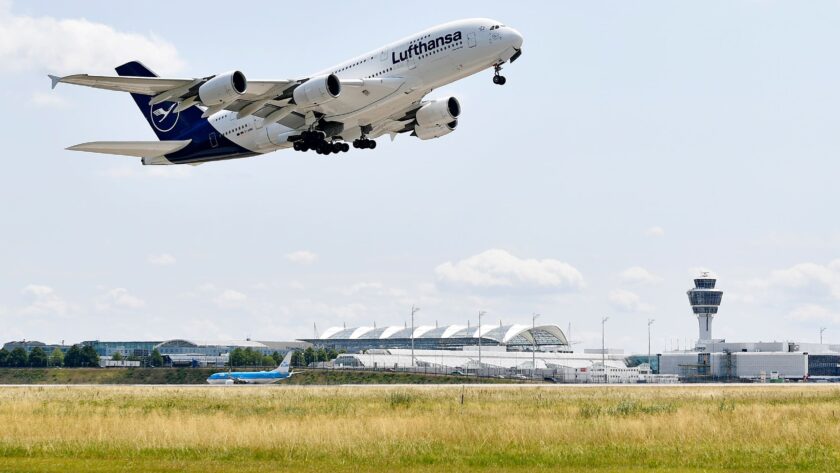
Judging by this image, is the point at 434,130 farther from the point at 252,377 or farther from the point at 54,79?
the point at 252,377

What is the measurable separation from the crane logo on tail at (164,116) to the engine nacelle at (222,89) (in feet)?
46.9

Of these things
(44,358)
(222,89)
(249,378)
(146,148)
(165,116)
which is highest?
(165,116)

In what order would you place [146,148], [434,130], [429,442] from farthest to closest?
1. [146,148]
2. [434,130]
3. [429,442]

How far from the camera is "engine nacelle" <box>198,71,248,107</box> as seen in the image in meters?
50.0

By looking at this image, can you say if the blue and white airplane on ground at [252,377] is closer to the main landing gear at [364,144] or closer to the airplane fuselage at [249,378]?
the airplane fuselage at [249,378]

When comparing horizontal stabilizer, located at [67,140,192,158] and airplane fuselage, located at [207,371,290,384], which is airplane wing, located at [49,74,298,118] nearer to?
horizontal stabilizer, located at [67,140,192,158]

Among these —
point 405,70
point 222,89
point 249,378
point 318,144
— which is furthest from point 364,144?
point 249,378

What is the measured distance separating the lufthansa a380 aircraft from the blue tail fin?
182 mm

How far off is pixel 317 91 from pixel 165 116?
17017mm

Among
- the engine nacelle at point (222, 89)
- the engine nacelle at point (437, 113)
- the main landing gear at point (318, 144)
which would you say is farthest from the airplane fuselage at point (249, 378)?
the engine nacelle at point (222, 89)

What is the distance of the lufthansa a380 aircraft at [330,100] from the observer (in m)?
51.0

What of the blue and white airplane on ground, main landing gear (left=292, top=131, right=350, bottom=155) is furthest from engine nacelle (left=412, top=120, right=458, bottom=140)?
the blue and white airplane on ground

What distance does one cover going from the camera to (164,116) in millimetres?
65562

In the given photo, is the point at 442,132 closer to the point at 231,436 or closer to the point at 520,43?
the point at 520,43
